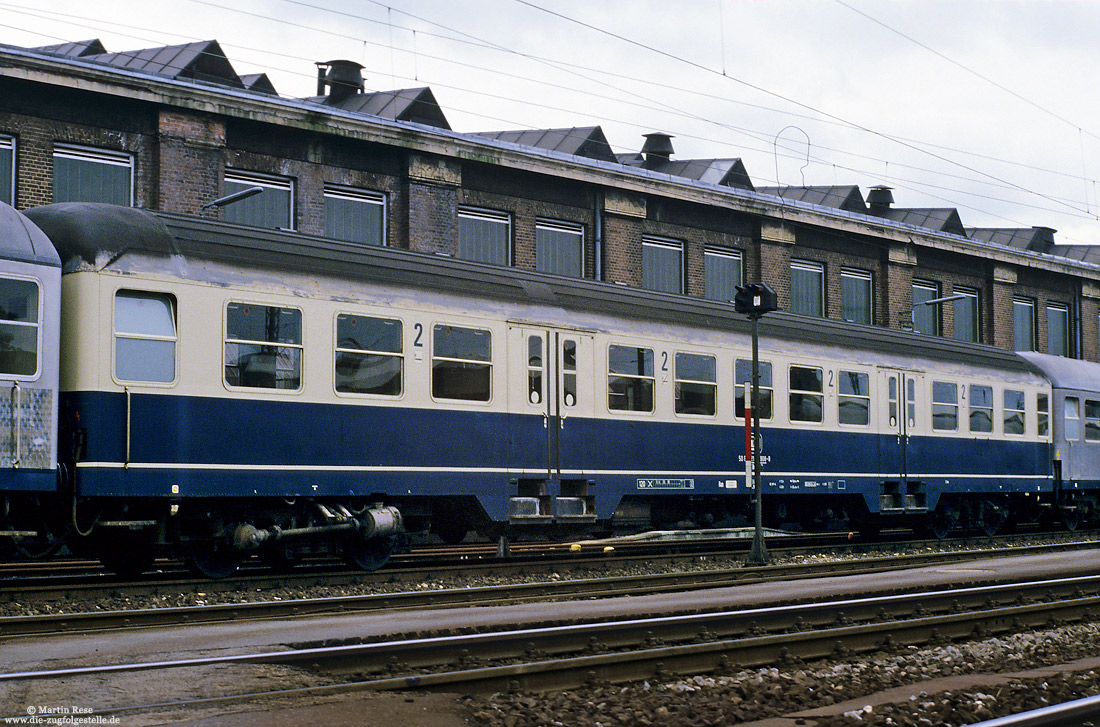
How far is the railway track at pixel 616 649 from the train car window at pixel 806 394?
835 cm

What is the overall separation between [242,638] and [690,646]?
340cm

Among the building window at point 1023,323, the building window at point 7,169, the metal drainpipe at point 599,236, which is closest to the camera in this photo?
the building window at point 7,169

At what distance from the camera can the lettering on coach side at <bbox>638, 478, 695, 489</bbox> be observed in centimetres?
1747

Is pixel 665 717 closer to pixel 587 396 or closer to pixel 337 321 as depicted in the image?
pixel 337 321

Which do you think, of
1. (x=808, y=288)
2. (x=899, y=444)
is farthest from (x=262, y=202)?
(x=808, y=288)

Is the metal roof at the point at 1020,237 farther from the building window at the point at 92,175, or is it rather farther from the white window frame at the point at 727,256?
the building window at the point at 92,175

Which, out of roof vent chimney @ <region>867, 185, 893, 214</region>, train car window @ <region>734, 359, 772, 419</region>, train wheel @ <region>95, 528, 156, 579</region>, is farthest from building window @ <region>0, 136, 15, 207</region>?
roof vent chimney @ <region>867, 185, 893, 214</region>

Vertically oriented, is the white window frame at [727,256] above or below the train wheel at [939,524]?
above

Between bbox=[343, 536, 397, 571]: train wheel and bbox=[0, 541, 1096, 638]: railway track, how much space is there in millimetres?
713

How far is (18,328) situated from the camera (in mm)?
11688

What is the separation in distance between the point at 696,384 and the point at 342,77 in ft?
53.6

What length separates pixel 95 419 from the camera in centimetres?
1212

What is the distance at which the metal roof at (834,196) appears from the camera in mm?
40188

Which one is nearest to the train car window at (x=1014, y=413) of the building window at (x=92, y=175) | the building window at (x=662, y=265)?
the building window at (x=662, y=265)
